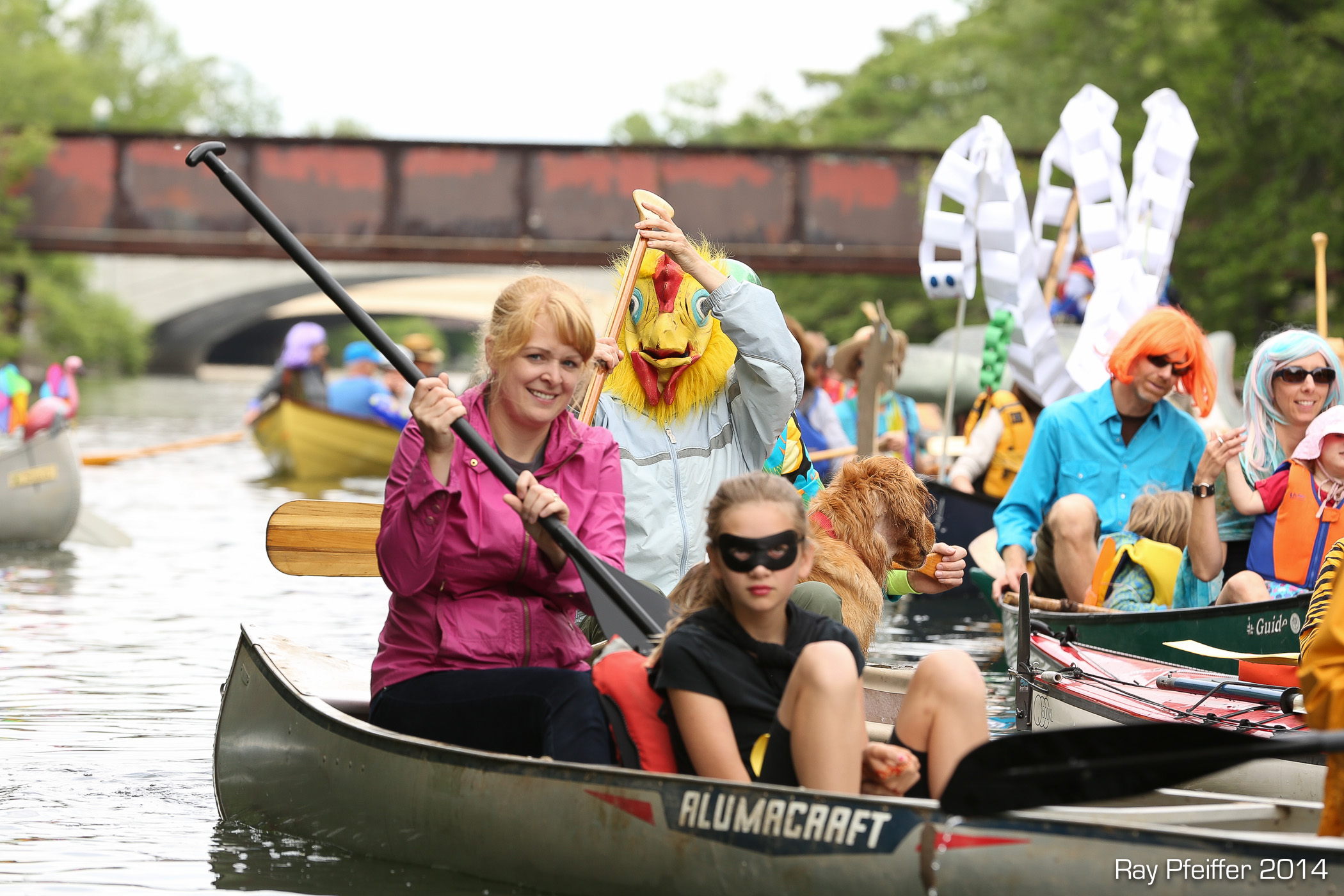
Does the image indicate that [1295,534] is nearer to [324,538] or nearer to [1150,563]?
[1150,563]

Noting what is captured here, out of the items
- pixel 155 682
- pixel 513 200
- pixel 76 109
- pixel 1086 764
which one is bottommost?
pixel 155 682

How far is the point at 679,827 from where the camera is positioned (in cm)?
371

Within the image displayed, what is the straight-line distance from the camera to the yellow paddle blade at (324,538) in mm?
5070

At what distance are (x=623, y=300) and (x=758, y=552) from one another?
5.00ft

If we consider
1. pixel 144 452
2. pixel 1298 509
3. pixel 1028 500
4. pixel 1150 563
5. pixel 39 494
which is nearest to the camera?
pixel 1298 509

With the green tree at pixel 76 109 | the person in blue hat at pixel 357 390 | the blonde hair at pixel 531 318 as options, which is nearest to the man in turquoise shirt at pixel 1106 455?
the blonde hair at pixel 531 318

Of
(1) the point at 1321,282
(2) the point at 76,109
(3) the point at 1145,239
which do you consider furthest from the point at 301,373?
(2) the point at 76,109

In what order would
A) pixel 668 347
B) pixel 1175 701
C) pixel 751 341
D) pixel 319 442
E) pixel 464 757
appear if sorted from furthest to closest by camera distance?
pixel 319 442 → pixel 1175 701 → pixel 668 347 → pixel 751 341 → pixel 464 757

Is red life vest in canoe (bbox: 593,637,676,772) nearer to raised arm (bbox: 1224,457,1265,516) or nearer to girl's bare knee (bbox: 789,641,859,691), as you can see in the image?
girl's bare knee (bbox: 789,641,859,691)

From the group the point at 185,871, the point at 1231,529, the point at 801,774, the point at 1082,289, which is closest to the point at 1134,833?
the point at 801,774

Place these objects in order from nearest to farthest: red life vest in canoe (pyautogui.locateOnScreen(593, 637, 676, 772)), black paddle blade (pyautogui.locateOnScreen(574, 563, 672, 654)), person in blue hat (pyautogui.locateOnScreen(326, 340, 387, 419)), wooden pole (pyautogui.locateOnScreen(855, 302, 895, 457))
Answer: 1. red life vest in canoe (pyautogui.locateOnScreen(593, 637, 676, 772))
2. black paddle blade (pyautogui.locateOnScreen(574, 563, 672, 654))
3. wooden pole (pyautogui.locateOnScreen(855, 302, 895, 457))
4. person in blue hat (pyautogui.locateOnScreen(326, 340, 387, 419))

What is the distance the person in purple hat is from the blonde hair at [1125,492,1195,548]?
47.5 feet

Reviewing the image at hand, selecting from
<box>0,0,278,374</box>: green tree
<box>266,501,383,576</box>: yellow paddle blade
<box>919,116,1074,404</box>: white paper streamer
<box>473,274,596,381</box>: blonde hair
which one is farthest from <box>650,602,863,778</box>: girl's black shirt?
<box>0,0,278,374</box>: green tree

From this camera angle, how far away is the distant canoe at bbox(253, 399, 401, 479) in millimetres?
19516
